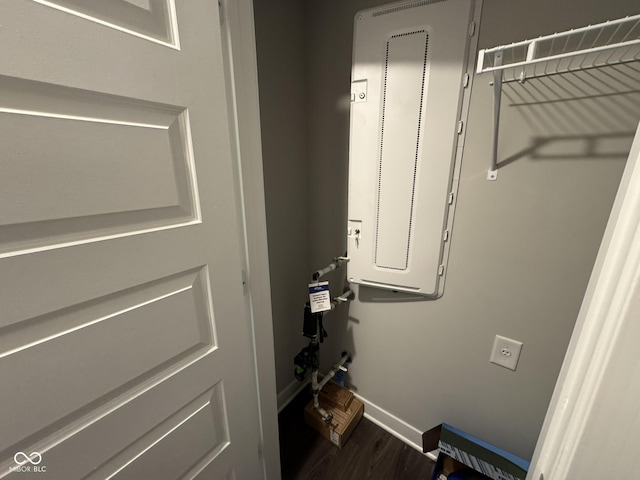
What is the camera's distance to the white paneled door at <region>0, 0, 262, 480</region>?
16.5 inches

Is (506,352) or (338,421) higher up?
(506,352)

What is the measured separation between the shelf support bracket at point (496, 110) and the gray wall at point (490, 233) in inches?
1.1

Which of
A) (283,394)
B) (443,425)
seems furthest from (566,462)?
(283,394)

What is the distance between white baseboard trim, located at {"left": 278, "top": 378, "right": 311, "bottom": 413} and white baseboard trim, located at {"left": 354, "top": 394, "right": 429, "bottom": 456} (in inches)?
16.8

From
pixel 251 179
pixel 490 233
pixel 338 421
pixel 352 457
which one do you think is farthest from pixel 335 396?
pixel 251 179

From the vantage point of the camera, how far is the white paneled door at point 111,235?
1.38 ft

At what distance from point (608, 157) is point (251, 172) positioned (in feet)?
3.91

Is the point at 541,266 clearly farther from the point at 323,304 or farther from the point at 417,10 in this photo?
the point at 417,10

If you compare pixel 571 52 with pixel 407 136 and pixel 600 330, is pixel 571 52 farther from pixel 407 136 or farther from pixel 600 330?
pixel 600 330

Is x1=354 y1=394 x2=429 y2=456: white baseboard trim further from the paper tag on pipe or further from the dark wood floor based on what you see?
the paper tag on pipe

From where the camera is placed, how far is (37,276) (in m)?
0.44

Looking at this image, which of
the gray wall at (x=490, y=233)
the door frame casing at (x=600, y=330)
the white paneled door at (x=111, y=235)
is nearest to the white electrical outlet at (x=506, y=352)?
the gray wall at (x=490, y=233)

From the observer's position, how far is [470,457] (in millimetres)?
1112

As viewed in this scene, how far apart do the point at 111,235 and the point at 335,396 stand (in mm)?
1565
